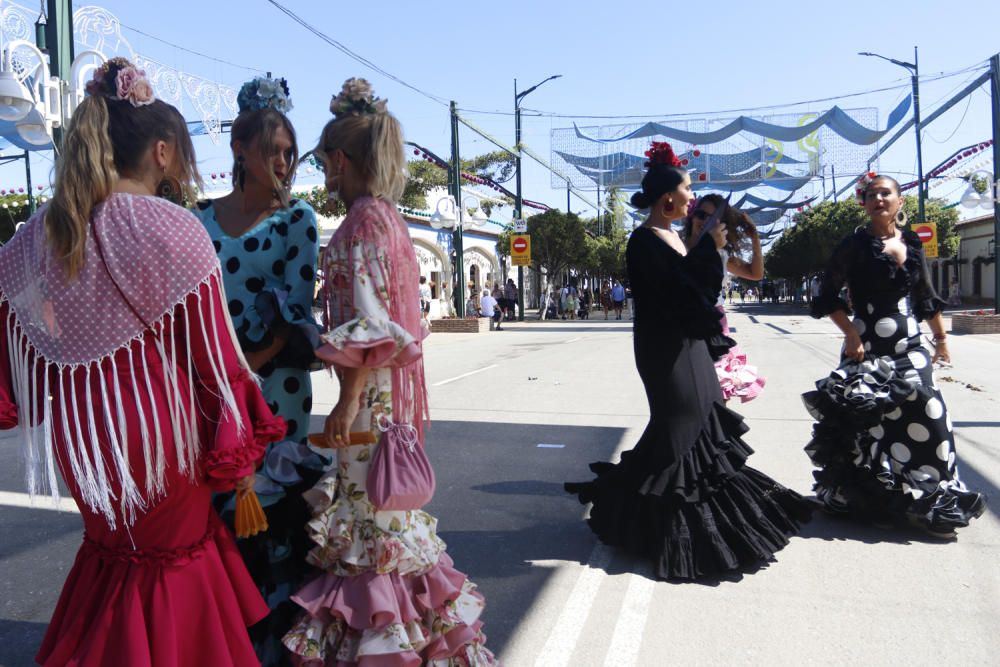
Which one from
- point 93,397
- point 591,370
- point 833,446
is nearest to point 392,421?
point 93,397

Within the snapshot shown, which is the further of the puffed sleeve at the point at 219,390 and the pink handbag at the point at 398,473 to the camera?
the pink handbag at the point at 398,473

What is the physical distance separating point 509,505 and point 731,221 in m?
2.26

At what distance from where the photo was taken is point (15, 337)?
6.77 ft

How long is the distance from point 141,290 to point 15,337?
37 cm

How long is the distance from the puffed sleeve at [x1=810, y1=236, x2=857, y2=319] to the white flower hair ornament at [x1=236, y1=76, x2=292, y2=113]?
310 cm

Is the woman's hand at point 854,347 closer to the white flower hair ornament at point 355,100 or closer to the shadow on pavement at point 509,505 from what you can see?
the shadow on pavement at point 509,505

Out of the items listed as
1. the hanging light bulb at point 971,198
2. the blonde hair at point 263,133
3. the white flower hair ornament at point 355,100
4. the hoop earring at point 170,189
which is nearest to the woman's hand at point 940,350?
the white flower hair ornament at point 355,100

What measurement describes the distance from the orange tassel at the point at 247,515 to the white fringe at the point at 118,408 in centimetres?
16

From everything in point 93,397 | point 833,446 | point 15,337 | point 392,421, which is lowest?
point 833,446

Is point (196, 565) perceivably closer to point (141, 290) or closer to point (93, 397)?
point (93, 397)

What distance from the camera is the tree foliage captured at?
41.2 meters

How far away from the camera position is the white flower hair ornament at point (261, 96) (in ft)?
9.12

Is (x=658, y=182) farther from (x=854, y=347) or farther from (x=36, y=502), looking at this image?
(x=36, y=502)

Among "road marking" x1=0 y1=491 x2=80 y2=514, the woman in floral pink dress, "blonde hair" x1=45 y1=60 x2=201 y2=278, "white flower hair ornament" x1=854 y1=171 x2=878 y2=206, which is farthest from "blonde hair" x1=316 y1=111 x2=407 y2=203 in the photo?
"road marking" x1=0 y1=491 x2=80 y2=514
